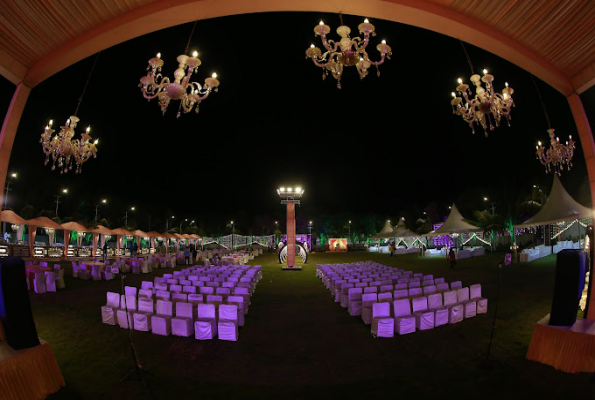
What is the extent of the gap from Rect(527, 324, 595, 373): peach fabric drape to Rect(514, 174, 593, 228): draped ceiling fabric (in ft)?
40.9

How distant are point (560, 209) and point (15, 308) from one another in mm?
19713

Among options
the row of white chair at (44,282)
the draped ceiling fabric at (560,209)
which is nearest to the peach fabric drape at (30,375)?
the row of white chair at (44,282)

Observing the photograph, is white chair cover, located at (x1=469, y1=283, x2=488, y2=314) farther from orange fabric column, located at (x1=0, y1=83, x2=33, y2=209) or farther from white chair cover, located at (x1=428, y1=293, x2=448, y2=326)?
orange fabric column, located at (x1=0, y1=83, x2=33, y2=209)

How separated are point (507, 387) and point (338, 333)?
3106mm

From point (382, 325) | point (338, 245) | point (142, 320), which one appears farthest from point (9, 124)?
point (338, 245)

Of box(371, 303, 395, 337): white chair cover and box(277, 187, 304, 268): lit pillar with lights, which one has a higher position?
box(277, 187, 304, 268): lit pillar with lights

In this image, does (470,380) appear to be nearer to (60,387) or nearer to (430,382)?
(430,382)

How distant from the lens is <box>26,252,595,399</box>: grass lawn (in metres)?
3.83

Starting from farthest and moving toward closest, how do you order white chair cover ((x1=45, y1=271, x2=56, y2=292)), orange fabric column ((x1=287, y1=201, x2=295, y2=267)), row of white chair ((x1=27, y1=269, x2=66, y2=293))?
orange fabric column ((x1=287, y1=201, x2=295, y2=267)) < white chair cover ((x1=45, y1=271, x2=56, y2=292)) < row of white chair ((x1=27, y1=269, x2=66, y2=293))

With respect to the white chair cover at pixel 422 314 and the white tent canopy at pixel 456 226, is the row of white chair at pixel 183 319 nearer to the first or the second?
the white chair cover at pixel 422 314

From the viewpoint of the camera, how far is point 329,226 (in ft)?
227

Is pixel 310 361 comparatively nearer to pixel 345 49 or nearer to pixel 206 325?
pixel 206 325

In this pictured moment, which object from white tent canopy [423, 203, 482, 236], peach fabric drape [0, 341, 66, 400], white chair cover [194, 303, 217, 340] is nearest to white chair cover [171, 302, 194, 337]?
white chair cover [194, 303, 217, 340]

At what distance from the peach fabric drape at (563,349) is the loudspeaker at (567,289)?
0.25 m
